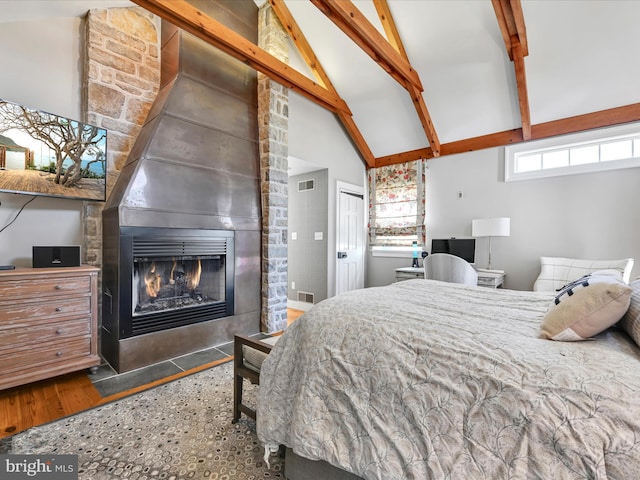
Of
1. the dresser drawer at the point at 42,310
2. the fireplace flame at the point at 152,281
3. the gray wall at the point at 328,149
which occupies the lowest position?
the dresser drawer at the point at 42,310

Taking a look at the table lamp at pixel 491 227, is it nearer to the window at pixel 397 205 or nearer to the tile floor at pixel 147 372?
the window at pixel 397 205

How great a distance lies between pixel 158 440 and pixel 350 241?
3.89 meters

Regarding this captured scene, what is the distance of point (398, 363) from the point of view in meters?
1.12

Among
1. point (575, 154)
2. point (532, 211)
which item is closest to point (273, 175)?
point (532, 211)

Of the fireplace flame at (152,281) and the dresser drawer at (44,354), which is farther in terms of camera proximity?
the fireplace flame at (152,281)

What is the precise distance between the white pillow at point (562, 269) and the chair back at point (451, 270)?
0.75 meters

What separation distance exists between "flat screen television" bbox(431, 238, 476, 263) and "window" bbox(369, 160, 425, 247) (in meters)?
0.32

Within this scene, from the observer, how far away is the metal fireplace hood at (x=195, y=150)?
2.62 m

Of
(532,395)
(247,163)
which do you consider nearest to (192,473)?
(532,395)

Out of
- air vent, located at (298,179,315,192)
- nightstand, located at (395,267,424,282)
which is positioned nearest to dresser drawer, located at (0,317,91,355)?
air vent, located at (298,179,315,192)

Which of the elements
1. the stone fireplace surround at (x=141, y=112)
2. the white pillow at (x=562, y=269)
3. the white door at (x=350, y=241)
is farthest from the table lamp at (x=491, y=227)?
the stone fireplace surround at (x=141, y=112)

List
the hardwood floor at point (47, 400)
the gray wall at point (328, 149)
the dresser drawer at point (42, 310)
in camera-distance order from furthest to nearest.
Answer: the gray wall at point (328, 149) < the dresser drawer at point (42, 310) < the hardwood floor at point (47, 400)

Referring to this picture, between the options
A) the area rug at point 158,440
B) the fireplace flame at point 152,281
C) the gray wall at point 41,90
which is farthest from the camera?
the fireplace flame at point 152,281

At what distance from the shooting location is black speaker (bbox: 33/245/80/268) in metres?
2.25
